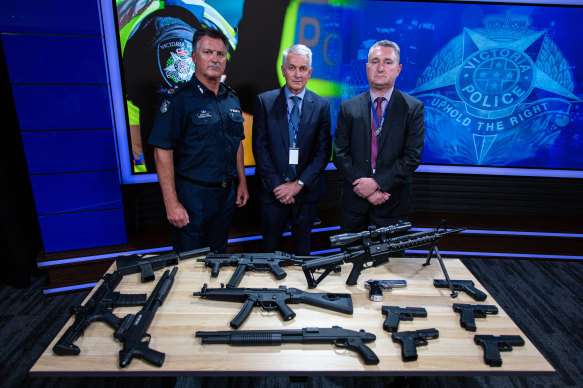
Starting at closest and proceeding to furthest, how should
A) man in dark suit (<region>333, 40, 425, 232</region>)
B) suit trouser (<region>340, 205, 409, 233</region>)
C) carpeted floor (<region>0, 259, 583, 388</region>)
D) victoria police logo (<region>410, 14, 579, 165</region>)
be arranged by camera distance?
1. carpeted floor (<region>0, 259, 583, 388</region>)
2. man in dark suit (<region>333, 40, 425, 232</region>)
3. suit trouser (<region>340, 205, 409, 233</region>)
4. victoria police logo (<region>410, 14, 579, 165</region>)

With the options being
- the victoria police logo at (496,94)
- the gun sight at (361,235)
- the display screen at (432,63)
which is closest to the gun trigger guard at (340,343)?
the gun sight at (361,235)

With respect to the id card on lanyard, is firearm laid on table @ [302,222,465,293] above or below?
below

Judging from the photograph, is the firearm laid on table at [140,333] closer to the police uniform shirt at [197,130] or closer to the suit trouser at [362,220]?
the police uniform shirt at [197,130]

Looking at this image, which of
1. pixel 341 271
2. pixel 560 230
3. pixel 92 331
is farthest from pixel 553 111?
pixel 92 331

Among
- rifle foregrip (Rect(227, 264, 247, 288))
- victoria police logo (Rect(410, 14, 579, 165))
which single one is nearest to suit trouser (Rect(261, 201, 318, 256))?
rifle foregrip (Rect(227, 264, 247, 288))

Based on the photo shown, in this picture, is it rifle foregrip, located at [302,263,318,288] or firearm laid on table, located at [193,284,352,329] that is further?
rifle foregrip, located at [302,263,318,288]

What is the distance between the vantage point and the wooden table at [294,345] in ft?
4.62

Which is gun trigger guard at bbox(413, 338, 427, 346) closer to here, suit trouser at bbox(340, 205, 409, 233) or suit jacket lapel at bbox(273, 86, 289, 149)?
suit trouser at bbox(340, 205, 409, 233)

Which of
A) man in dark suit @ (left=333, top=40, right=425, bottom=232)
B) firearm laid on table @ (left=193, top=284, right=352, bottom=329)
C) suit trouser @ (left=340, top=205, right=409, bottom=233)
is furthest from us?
suit trouser @ (left=340, top=205, right=409, bottom=233)

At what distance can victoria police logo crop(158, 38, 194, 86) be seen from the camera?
3.36 metres

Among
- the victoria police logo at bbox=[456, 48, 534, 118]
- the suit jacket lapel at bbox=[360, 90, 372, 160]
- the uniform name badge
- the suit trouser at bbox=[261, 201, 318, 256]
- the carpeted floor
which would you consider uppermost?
the victoria police logo at bbox=[456, 48, 534, 118]

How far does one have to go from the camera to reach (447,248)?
4.35 metres

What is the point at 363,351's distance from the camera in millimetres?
1456

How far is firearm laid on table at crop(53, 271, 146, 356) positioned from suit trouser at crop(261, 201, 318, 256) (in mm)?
1345
